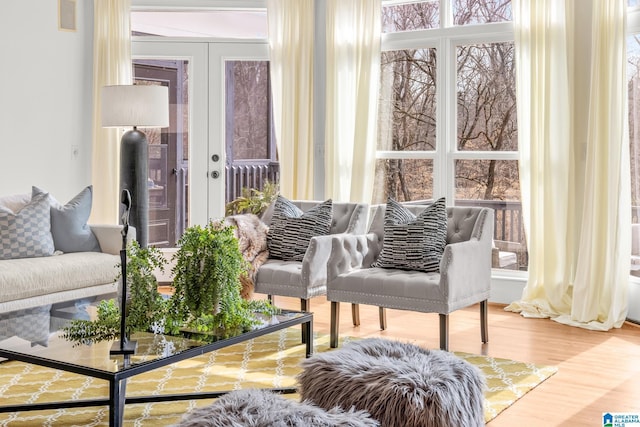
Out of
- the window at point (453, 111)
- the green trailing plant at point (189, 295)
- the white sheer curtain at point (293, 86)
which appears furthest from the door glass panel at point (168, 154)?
the green trailing plant at point (189, 295)

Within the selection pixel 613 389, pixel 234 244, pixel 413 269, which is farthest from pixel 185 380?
pixel 613 389

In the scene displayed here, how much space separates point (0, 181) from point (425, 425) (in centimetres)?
449

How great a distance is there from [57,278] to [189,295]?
1.65m

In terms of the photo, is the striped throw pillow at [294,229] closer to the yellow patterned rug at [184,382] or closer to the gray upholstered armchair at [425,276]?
the gray upholstered armchair at [425,276]

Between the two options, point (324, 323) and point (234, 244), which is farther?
point (324, 323)

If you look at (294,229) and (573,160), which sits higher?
(573,160)

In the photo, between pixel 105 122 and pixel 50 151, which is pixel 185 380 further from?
pixel 50 151

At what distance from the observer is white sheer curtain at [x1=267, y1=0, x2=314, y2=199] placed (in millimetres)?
6719

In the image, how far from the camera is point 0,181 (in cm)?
610

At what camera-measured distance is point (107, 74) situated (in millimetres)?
6828

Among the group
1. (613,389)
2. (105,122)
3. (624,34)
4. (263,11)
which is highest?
(263,11)

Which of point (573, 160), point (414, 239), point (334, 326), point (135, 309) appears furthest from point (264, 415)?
point (573, 160)

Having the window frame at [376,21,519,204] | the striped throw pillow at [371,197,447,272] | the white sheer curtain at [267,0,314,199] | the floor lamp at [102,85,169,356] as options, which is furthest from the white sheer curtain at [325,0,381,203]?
the striped throw pillow at [371,197,447,272]

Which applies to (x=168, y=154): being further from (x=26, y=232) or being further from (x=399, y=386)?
(x=399, y=386)
